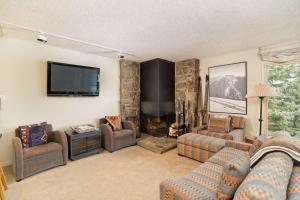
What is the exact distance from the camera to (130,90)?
4832mm

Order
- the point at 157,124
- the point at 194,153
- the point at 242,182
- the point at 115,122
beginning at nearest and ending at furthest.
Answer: the point at 242,182, the point at 194,153, the point at 115,122, the point at 157,124

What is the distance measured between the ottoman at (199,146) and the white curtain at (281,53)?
2.15 metres

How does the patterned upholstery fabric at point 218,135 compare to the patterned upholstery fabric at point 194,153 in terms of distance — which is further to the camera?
the patterned upholstery fabric at point 218,135

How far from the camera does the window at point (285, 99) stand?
318cm

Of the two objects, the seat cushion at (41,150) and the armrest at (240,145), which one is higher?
the armrest at (240,145)

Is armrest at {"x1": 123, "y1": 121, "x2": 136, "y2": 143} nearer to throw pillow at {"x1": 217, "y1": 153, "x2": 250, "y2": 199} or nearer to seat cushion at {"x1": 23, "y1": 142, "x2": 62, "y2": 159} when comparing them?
seat cushion at {"x1": 23, "y1": 142, "x2": 62, "y2": 159}

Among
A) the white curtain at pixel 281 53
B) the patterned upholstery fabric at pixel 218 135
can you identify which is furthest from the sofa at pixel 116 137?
the white curtain at pixel 281 53

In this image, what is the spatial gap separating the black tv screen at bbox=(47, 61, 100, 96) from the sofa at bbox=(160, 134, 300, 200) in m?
2.97

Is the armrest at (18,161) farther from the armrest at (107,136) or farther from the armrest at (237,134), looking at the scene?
the armrest at (237,134)

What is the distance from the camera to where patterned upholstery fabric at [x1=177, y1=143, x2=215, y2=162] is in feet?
9.21

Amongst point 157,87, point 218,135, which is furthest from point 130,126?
point 218,135

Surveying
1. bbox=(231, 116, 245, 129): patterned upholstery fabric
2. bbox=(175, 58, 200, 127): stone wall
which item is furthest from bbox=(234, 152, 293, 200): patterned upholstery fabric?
bbox=(175, 58, 200, 127): stone wall

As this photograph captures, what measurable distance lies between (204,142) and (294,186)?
1.78m

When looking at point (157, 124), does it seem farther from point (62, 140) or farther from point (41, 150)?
point (41, 150)
